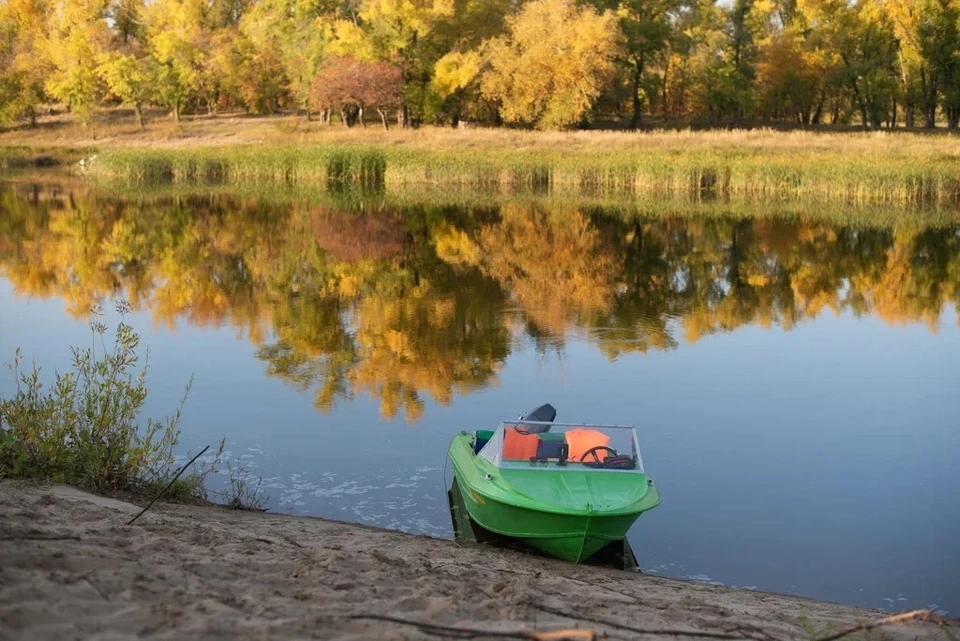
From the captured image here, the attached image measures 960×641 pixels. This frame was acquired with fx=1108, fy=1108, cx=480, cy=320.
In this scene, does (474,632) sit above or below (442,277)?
above

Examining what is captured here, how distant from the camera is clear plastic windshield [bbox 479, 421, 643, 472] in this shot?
8.53 m

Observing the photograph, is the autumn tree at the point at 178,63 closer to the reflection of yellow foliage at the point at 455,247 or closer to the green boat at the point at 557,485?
the reflection of yellow foliage at the point at 455,247

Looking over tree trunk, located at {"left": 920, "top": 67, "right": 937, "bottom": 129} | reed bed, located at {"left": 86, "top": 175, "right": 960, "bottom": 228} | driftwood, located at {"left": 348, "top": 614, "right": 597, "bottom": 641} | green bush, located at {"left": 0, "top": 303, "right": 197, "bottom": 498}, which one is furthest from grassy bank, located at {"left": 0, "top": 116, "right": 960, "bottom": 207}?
driftwood, located at {"left": 348, "top": 614, "right": 597, "bottom": 641}

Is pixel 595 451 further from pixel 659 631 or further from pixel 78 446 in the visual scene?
pixel 78 446

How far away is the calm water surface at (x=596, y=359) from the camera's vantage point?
933 cm

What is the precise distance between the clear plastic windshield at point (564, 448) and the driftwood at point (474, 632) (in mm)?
3512

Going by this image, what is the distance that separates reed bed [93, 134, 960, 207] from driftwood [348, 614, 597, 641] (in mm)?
34593

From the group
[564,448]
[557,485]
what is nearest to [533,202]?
[564,448]

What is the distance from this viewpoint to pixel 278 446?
11055 millimetres

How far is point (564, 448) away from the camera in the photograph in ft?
28.6

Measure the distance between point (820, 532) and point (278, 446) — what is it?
17.1ft

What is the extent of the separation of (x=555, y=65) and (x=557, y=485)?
52400mm

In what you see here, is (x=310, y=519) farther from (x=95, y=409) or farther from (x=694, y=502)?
(x=694, y=502)

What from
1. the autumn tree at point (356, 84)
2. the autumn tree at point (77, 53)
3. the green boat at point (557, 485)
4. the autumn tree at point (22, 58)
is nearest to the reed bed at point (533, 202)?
the autumn tree at point (356, 84)
